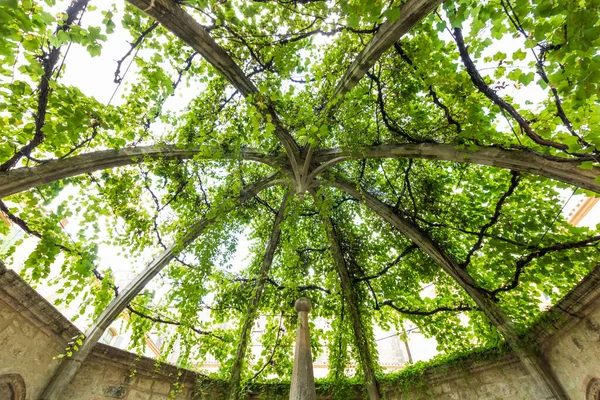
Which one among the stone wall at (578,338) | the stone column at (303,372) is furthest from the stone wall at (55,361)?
the stone wall at (578,338)

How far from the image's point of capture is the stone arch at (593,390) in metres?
4.36

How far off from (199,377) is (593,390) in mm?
6556

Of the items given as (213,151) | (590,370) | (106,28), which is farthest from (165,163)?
(590,370)

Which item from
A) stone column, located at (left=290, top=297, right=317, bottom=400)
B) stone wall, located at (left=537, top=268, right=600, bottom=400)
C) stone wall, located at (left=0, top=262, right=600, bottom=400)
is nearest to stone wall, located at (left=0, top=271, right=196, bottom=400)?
stone wall, located at (left=0, top=262, right=600, bottom=400)

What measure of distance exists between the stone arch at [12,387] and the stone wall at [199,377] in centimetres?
4

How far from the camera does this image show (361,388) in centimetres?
647

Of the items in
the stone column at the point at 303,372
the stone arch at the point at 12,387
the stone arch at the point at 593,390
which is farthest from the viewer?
the stone arch at the point at 593,390

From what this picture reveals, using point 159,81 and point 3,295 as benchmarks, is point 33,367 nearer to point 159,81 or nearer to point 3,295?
point 3,295

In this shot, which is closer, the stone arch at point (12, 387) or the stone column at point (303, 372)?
the stone column at point (303, 372)

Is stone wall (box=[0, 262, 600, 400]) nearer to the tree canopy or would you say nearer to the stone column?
the tree canopy

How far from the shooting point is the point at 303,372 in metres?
3.18

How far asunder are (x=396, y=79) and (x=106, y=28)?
14.0 feet

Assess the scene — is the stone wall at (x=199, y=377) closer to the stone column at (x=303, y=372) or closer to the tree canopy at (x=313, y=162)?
the tree canopy at (x=313, y=162)

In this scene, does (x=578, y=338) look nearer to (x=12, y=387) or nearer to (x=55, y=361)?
(x=55, y=361)
